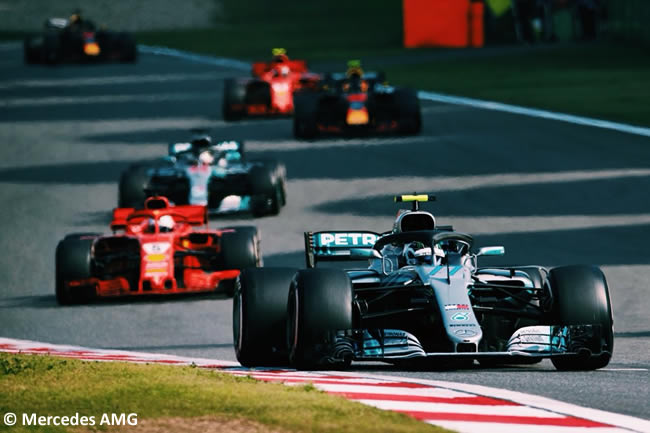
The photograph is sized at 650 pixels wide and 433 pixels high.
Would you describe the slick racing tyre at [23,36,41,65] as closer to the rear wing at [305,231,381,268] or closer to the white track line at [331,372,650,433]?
the rear wing at [305,231,381,268]

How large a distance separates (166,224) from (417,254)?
682 cm

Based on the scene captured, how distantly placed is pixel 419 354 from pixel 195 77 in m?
39.5

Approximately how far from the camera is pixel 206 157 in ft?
85.9

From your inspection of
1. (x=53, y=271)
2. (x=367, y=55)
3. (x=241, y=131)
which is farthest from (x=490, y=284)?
(x=367, y=55)

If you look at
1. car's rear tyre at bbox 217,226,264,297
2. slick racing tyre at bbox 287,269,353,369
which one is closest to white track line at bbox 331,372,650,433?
slick racing tyre at bbox 287,269,353,369

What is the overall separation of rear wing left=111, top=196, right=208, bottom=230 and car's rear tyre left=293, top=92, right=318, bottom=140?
13.2 metres

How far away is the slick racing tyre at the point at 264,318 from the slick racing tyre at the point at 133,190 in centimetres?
1228

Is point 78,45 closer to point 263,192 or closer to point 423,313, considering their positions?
point 263,192

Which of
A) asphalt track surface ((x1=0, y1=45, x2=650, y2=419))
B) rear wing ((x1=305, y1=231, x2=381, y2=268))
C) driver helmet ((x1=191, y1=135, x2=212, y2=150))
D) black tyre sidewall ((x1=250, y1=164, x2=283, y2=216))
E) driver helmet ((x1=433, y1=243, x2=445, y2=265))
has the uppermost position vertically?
driver helmet ((x1=433, y1=243, x2=445, y2=265))

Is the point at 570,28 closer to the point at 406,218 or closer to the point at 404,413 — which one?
the point at 406,218

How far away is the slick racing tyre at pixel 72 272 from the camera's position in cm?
1931

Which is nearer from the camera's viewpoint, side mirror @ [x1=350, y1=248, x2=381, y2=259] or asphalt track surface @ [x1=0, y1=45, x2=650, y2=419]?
side mirror @ [x1=350, y1=248, x2=381, y2=259]

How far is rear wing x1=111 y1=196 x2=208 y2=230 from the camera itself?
20562 mm

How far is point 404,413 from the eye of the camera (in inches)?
379
